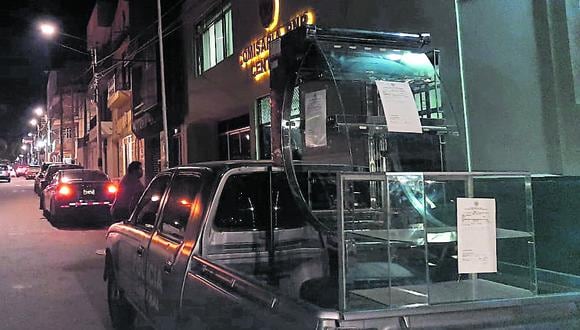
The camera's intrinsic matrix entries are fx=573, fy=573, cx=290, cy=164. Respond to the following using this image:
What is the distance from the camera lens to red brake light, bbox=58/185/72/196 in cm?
1512

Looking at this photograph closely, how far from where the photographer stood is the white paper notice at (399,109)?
3787 millimetres

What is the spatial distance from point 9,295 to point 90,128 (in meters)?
42.2

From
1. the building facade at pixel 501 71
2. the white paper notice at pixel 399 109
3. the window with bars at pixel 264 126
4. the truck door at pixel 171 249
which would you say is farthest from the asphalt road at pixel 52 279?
the building facade at pixel 501 71

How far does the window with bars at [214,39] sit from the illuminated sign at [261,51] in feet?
5.48

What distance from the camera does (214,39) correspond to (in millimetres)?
19250

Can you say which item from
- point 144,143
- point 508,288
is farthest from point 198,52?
point 508,288

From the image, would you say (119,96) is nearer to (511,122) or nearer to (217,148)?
(217,148)

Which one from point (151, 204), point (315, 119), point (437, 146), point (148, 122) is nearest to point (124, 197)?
point (151, 204)

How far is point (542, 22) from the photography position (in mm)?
6195

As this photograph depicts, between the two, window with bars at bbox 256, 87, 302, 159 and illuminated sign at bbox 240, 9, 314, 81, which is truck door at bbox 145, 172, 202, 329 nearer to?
illuminated sign at bbox 240, 9, 314, 81

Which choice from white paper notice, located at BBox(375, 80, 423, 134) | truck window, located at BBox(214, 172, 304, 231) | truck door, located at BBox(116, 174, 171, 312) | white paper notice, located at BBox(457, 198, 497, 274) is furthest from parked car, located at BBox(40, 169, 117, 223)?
white paper notice, located at BBox(457, 198, 497, 274)

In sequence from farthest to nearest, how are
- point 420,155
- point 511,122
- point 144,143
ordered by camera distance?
1. point 144,143
2. point 511,122
3. point 420,155

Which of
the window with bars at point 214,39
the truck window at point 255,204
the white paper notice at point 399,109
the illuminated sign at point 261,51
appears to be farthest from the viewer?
the window with bars at point 214,39

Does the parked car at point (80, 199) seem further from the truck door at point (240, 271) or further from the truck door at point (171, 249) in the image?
the truck door at point (240, 271)
